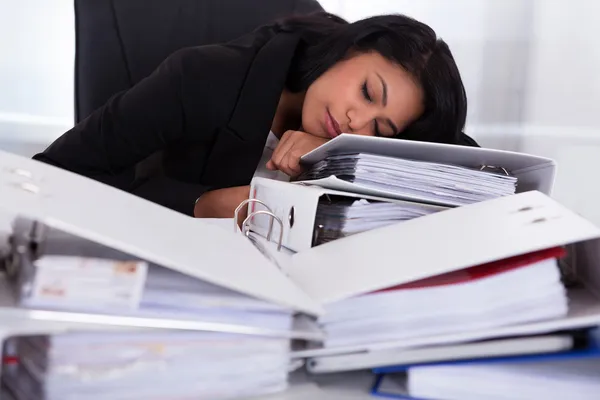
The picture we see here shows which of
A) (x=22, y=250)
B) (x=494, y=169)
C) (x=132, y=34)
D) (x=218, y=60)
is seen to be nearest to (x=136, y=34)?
(x=132, y=34)

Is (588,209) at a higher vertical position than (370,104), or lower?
lower

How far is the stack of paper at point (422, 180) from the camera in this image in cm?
73

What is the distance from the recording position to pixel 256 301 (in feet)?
1.36

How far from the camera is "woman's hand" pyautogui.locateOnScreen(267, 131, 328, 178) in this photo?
3.64 feet

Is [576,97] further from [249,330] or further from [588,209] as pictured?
[249,330]

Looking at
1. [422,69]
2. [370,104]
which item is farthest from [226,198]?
[422,69]

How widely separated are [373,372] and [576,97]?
135 cm

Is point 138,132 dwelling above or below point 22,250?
below

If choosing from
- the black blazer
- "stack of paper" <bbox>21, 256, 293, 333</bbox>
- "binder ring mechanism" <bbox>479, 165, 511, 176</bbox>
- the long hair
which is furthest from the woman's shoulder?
"stack of paper" <bbox>21, 256, 293, 333</bbox>

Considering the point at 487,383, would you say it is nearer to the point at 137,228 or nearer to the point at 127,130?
the point at 137,228

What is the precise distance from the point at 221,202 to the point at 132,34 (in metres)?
0.55

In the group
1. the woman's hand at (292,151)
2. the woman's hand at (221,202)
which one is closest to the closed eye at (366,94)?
the woman's hand at (292,151)

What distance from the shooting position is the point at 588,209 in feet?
4.87

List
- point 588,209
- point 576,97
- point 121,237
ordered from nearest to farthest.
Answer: point 121,237
point 588,209
point 576,97
